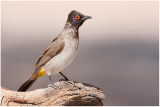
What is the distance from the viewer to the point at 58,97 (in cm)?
641

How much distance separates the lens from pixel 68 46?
276 inches

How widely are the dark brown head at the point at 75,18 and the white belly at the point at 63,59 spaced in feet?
1.17

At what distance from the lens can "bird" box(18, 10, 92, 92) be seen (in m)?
6.93

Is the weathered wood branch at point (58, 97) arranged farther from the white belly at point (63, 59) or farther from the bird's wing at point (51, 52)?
the bird's wing at point (51, 52)

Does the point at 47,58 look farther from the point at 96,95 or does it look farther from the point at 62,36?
the point at 96,95

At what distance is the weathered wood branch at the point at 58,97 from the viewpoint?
20.8 ft

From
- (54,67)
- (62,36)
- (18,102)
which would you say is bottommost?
(18,102)

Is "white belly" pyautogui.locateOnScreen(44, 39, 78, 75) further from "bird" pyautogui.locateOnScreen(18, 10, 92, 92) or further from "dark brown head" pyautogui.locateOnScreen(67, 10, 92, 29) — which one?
"dark brown head" pyautogui.locateOnScreen(67, 10, 92, 29)

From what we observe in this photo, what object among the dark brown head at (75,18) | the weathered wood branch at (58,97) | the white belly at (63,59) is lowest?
the weathered wood branch at (58,97)

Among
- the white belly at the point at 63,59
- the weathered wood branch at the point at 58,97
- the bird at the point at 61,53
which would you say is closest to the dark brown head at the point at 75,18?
the bird at the point at 61,53

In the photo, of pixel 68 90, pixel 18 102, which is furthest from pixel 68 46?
pixel 18 102

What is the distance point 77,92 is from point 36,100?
0.69 meters

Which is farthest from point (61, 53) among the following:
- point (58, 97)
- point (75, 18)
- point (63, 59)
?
point (58, 97)

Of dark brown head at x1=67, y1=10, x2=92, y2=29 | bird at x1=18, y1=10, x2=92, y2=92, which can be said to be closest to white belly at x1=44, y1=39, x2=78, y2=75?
bird at x1=18, y1=10, x2=92, y2=92
